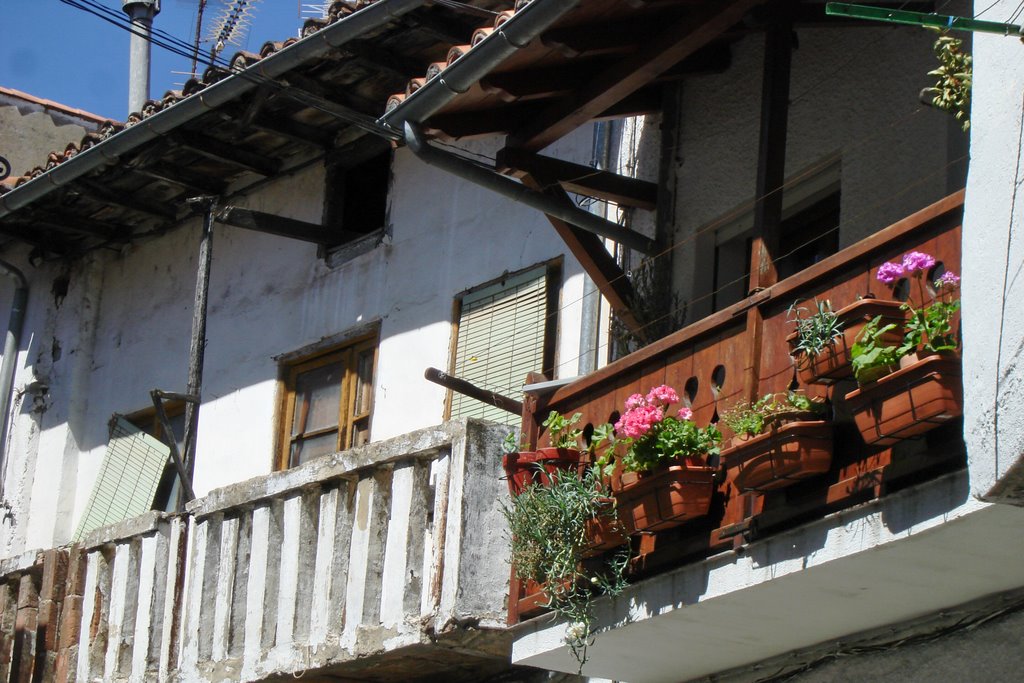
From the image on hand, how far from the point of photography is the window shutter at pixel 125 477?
12.3 m

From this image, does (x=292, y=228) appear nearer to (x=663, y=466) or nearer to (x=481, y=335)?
(x=481, y=335)

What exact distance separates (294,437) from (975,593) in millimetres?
5958

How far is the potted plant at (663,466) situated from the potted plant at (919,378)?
0.97 meters

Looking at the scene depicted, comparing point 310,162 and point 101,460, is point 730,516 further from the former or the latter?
point 101,460

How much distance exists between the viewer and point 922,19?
5402mm

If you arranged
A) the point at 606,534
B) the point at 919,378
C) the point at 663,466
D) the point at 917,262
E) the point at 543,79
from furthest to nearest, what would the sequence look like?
the point at 543,79 → the point at 606,534 → the point at 663,466 → the point at 917,262 → the point at 919,378

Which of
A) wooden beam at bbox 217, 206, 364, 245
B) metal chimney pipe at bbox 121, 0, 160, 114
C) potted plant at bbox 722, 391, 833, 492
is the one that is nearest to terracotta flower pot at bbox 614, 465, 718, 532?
potted plant at bbox 722, 391, 833, 492

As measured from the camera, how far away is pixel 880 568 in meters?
6.28

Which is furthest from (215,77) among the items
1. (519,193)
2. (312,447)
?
(519,193)

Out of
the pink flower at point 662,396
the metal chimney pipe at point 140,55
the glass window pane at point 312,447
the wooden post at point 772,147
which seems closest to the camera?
the pink flower at point 662,396

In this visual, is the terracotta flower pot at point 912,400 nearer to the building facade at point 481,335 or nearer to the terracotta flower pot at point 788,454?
Result: the building facade at point 481,335

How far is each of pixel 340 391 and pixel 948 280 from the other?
238 inches

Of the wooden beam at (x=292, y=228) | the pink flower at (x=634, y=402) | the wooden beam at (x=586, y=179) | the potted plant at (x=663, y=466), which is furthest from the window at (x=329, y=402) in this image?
the potted plant at (x=663, y=466)

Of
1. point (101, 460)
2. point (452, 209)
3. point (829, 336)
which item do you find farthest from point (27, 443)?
point (829, 336)
